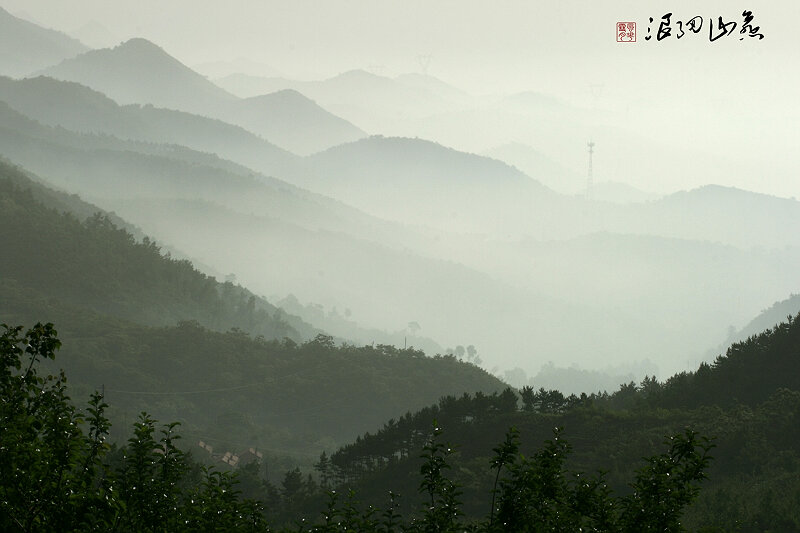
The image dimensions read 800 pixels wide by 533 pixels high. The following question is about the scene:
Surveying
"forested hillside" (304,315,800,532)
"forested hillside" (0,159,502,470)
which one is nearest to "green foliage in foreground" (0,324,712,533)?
"forested hillside" (304,315,800,532)

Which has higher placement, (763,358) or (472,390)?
(763,358)

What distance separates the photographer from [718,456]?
220 ft

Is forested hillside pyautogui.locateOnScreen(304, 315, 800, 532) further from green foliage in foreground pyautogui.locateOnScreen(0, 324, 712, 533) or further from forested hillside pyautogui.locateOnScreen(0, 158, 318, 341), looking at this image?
forested hillside pyautogui.locateOnScreen(0, 158, 318, 341)

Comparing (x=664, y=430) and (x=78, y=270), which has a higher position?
(x=78, y=270)

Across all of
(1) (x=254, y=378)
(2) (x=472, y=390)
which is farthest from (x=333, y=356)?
(2) (x=472, y=390)

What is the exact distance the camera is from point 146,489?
24469 mm

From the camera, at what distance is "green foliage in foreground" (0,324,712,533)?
63.3 ft

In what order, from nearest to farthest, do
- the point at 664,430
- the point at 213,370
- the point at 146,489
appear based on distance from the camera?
1. the point at 146,489
2. the point at 664,430
3. the point at 213,370

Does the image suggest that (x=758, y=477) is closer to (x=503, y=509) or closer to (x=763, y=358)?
(x=763, y=358)

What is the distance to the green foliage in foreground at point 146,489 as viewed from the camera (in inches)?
760

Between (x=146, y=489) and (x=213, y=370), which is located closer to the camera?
(x=146, y=489)

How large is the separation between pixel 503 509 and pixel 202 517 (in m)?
9.76

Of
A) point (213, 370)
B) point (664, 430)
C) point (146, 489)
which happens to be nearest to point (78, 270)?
point (213, 370)

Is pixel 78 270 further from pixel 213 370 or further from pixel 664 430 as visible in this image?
pixel 664 430
